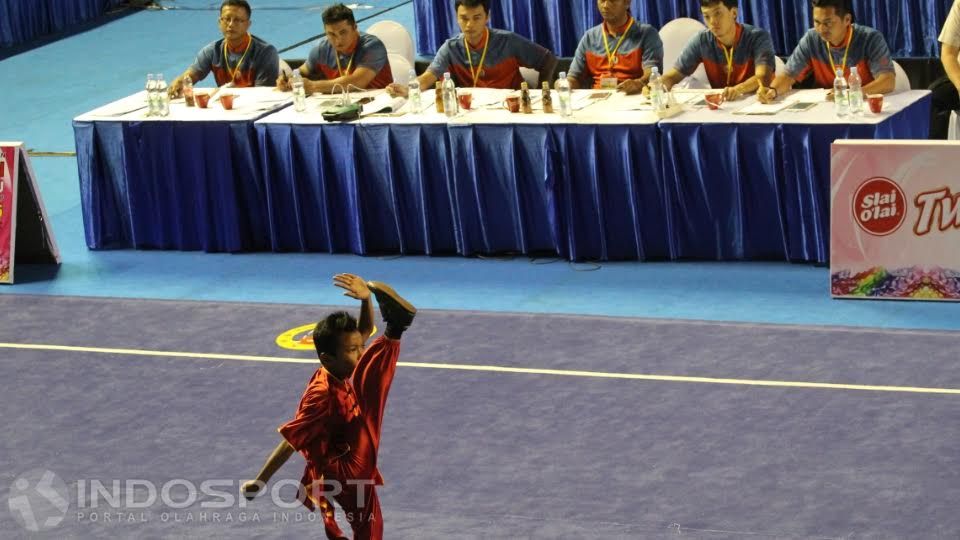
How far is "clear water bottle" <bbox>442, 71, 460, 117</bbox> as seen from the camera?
988 cm

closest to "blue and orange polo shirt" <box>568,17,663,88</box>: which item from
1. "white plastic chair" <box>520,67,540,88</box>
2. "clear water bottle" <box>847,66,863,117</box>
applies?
"white plastic chair" <box>520,67,540,88</box>

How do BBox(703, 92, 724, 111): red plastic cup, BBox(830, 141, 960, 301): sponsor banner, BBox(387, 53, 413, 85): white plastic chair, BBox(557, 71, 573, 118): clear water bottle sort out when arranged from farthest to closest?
BBox(387, 53, 413, 85): white plastic chair → BBox(703, 92, 724, 111): red plastic cup → BBox(557, 71, 573, 118): clear water bottle → BBox(830, 141, 960, 301): sponsor banner

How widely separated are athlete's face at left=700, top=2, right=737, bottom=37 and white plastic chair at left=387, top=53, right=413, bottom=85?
2.49 metres

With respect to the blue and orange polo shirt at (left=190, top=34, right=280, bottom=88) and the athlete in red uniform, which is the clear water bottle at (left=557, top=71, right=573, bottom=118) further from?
the athlete in red uniform

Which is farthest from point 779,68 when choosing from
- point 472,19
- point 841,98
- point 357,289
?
point 357,289

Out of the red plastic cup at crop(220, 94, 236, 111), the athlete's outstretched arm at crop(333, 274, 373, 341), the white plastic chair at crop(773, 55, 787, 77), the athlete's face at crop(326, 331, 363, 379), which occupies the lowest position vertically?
the athlete's face at crop(326, 331, 363, 379)

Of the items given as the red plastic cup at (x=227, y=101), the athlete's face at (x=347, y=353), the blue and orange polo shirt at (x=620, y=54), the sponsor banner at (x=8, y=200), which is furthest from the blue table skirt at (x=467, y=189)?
the athlete's face at (x=347, y=353)

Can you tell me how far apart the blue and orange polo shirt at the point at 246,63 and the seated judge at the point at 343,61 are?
25cm

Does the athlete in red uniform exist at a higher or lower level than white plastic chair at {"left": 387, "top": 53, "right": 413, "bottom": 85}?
lower

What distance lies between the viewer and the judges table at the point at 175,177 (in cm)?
1036

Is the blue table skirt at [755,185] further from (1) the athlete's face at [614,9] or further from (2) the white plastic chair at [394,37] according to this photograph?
(2) the white plastic chair at [394,37]

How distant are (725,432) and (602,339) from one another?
1434 millimetres

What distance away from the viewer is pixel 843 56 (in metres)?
9.97

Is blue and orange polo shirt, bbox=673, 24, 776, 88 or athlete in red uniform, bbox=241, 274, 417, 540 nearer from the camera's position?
athlete in red uniform, bbox=241, 274, 417, 540
